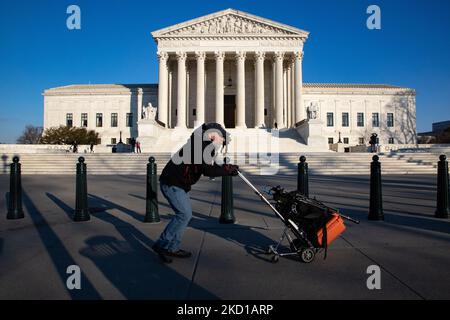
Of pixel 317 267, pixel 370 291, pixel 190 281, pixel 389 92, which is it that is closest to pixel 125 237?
pixel 190 281

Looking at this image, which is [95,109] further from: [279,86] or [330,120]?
[330,120]

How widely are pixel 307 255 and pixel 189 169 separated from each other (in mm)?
1876

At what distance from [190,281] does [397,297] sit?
6.78ft

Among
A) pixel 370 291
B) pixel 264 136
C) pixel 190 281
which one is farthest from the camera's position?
pixel 264 136

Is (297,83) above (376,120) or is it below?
above

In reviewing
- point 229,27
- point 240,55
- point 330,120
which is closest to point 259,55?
point 240,55

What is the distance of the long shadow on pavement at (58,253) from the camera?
3061 millimetres

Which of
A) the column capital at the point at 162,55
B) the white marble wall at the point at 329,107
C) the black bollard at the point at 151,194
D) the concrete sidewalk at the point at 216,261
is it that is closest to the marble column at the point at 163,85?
the column capital at the point at 162,55

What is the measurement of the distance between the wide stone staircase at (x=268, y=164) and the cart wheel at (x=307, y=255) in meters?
15.7

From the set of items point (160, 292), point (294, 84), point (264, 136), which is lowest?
point (160, 292)

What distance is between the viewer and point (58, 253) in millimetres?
4336

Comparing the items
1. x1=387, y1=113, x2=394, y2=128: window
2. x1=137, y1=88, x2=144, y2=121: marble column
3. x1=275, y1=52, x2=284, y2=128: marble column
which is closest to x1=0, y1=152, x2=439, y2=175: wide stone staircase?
x1=275, y1=52, x2=284, y2=128: marble column

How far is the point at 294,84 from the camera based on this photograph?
142 feet
